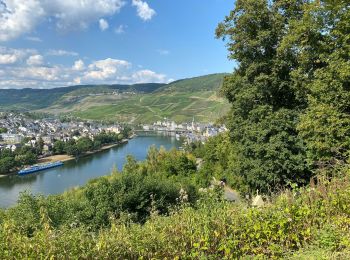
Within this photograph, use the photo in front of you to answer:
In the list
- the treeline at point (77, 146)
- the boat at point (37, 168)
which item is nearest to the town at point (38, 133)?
the treeline at point (77, 146)

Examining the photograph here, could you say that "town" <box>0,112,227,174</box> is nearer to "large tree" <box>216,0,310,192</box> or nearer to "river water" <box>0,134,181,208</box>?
"river water" <box>0,134,181,208</box>

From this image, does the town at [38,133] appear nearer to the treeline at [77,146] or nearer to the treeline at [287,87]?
the treeline at [77,146]

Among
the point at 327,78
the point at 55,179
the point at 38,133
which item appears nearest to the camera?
the point at 327,78

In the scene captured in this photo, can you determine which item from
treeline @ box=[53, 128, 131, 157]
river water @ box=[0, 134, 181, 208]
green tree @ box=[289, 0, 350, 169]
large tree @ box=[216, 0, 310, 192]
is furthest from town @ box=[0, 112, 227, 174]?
green tree @ box=[289, 0, 350, 169]

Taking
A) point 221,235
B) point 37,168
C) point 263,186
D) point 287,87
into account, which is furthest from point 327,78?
point 37,168

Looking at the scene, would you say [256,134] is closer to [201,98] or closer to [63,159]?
[63,159]

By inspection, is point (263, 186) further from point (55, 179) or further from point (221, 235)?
point (55, 179)

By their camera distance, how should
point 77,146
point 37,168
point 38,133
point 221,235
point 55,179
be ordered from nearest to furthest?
point 221,235 < point 55,179 < point 37,168 < point 77,146 < point 38,133

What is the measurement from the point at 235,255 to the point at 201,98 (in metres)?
174

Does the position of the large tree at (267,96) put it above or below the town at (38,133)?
above

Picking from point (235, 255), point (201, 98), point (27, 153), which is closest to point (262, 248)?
point (235, 255)

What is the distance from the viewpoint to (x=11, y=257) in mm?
2820

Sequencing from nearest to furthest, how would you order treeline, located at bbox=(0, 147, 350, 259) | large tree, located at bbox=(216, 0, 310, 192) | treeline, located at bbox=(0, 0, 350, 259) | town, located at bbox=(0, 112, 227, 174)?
treeline, located at bbox=(0, 147, 350, 259), treeline, located at bbox=(0, 0, 350, 259), large tree, located at bbox=(216, 0, 310, 192), town, located at bbox=(0, 112, 227, 174)

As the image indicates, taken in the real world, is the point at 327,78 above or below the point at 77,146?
above
